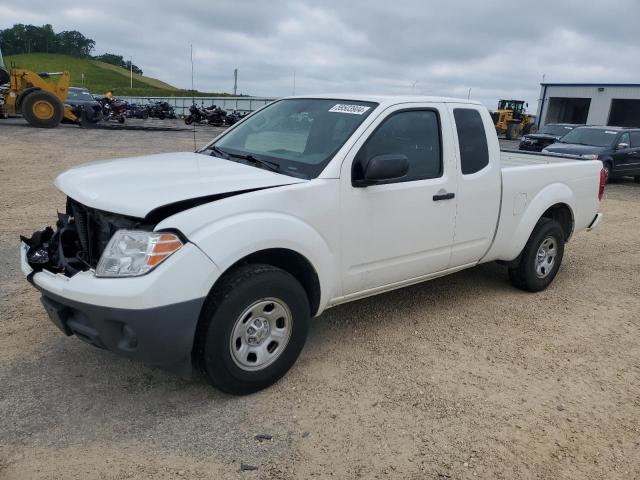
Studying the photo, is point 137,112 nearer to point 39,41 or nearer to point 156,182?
point 156,182

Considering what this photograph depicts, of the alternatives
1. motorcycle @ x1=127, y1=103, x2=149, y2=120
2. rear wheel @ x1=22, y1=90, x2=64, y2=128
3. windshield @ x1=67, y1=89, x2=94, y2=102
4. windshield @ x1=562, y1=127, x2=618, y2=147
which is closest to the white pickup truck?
windshield @ x1=562, y1=127, x2=618, y2=147

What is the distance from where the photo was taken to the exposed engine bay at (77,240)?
309cm

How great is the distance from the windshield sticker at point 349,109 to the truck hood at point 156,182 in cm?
80

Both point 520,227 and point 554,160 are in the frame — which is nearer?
point 520,227

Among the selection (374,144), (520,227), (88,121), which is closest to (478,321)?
(520,227)

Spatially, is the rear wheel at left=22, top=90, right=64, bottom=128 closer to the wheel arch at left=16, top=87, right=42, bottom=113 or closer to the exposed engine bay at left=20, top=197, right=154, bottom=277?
the wheel arch at left=16, top=87, right=42, bottom=113

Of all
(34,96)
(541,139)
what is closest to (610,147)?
(541,139)

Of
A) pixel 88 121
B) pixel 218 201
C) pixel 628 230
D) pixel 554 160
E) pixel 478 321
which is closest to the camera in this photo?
pixel 218 201

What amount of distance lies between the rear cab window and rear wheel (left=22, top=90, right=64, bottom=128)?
20972mm

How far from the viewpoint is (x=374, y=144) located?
3768 mm

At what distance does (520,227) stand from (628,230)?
200 inches

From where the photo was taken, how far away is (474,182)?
4.41 m

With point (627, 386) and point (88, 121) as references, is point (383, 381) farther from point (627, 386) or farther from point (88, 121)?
point (88, 121)

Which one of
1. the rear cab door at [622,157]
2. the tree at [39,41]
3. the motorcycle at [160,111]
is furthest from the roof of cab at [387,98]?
the tree at [39,41]
